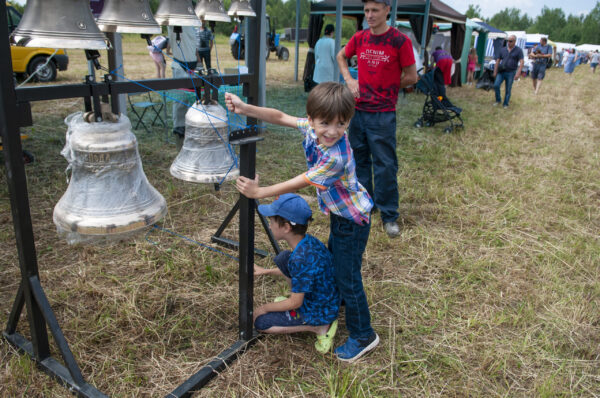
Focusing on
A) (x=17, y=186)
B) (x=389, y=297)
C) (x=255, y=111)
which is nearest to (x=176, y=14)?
(x=255, y=111)

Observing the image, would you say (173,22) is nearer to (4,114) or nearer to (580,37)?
(4,114)

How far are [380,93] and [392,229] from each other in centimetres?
117

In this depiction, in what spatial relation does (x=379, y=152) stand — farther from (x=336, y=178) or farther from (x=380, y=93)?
(x=336, y=178)

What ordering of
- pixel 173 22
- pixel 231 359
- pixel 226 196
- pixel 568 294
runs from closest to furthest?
pixel 173 22 < pixel 231 359 < pixel 568 294 < pixel 226 196

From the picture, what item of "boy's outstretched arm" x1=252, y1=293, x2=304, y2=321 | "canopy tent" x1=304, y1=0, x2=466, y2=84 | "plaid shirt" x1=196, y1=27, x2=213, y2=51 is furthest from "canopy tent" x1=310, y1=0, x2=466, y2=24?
"boy's outstretched arm" x1=252, y1=293, x2=304, y2=321

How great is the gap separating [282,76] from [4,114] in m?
15.2

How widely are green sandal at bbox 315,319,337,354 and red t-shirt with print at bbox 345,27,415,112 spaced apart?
1905 mm

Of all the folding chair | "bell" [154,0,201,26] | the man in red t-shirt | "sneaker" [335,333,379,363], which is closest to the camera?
"bell" [154,0,201,26]

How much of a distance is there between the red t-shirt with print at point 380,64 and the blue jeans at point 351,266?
5.47 ft

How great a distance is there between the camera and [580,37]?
86.6 m

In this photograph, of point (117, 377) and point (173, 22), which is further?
point (117, 377)

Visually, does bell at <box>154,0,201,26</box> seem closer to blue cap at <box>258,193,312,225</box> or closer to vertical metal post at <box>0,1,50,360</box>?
vertical metal post at <box>0,1,50,360</box>

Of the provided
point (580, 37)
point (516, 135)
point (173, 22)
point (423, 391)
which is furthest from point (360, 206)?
point (580, 37)

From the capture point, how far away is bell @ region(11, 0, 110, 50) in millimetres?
1355
